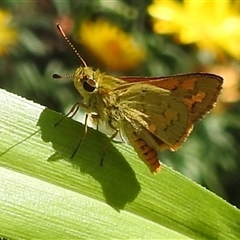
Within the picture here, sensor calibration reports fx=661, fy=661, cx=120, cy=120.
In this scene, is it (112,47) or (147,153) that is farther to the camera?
(112,47)

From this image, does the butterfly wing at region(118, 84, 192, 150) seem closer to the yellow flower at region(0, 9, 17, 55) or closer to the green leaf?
the green leaf

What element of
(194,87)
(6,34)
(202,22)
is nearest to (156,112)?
(194,87)

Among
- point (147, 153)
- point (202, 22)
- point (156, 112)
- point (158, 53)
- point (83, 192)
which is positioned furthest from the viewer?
point (158, 53)

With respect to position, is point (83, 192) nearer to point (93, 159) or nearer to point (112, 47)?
point (93, 159)

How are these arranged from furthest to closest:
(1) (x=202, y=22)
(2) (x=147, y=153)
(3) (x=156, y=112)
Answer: (1) (x=202, y=22), (3) (x=156, y=112), (2) (x=147, y=153)

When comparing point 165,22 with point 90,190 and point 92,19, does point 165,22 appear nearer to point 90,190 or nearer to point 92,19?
point 92,19

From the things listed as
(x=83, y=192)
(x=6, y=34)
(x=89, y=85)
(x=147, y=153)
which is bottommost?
(x=83, y=192)

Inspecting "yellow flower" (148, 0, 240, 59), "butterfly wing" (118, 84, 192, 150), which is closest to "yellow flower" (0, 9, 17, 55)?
"yellow flower" (148, 0, 240, 59)
